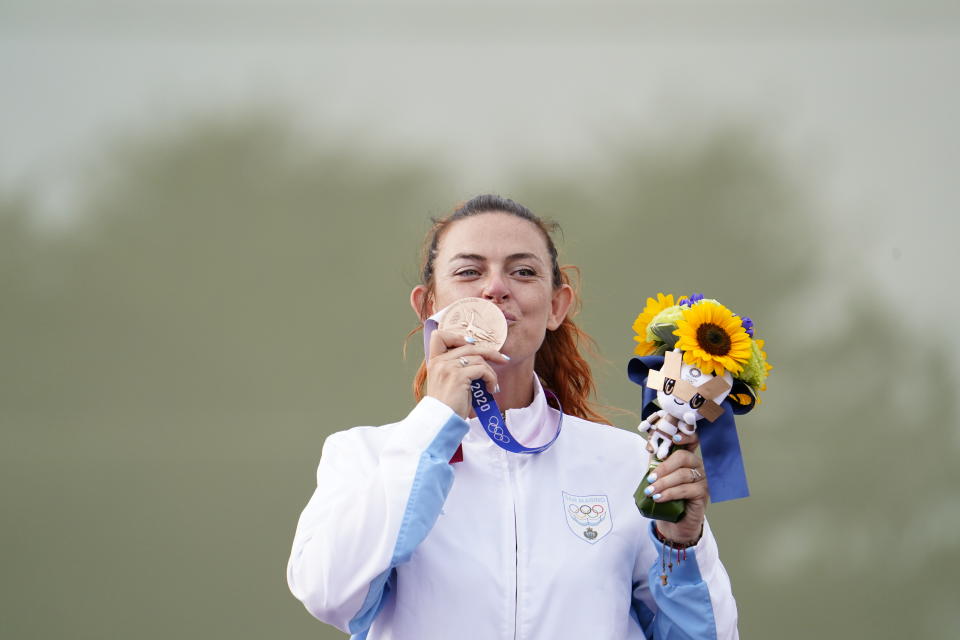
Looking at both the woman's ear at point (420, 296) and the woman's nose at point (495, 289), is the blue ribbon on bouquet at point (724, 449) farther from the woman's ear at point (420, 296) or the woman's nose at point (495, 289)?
the woman's ear at point (420, 296)

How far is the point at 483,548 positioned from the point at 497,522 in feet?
0.20

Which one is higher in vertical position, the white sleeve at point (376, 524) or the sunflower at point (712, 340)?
the sunflower at point (712, 340)

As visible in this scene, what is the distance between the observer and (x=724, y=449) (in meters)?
1.81

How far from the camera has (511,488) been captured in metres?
1.93

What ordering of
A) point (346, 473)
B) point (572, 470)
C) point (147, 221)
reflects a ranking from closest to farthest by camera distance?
point (346, 473) → point (572, 470) → point (147, 221)

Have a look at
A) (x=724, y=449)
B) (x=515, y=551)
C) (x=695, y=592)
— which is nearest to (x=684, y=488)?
(x=724, y=449)

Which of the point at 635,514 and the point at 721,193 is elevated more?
the point at 721,193

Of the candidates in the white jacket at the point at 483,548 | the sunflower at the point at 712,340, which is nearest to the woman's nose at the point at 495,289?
the white jacket at the point at 483,548

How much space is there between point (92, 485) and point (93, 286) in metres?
0.80

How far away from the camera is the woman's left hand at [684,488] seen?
1768 millimetres

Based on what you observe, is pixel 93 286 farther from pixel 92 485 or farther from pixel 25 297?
pixel 92 485

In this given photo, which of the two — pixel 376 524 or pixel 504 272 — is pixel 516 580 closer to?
pixel 376 524

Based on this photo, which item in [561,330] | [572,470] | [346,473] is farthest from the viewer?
[561,330]

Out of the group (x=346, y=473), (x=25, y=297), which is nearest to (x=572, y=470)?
(x=346, y=473)
